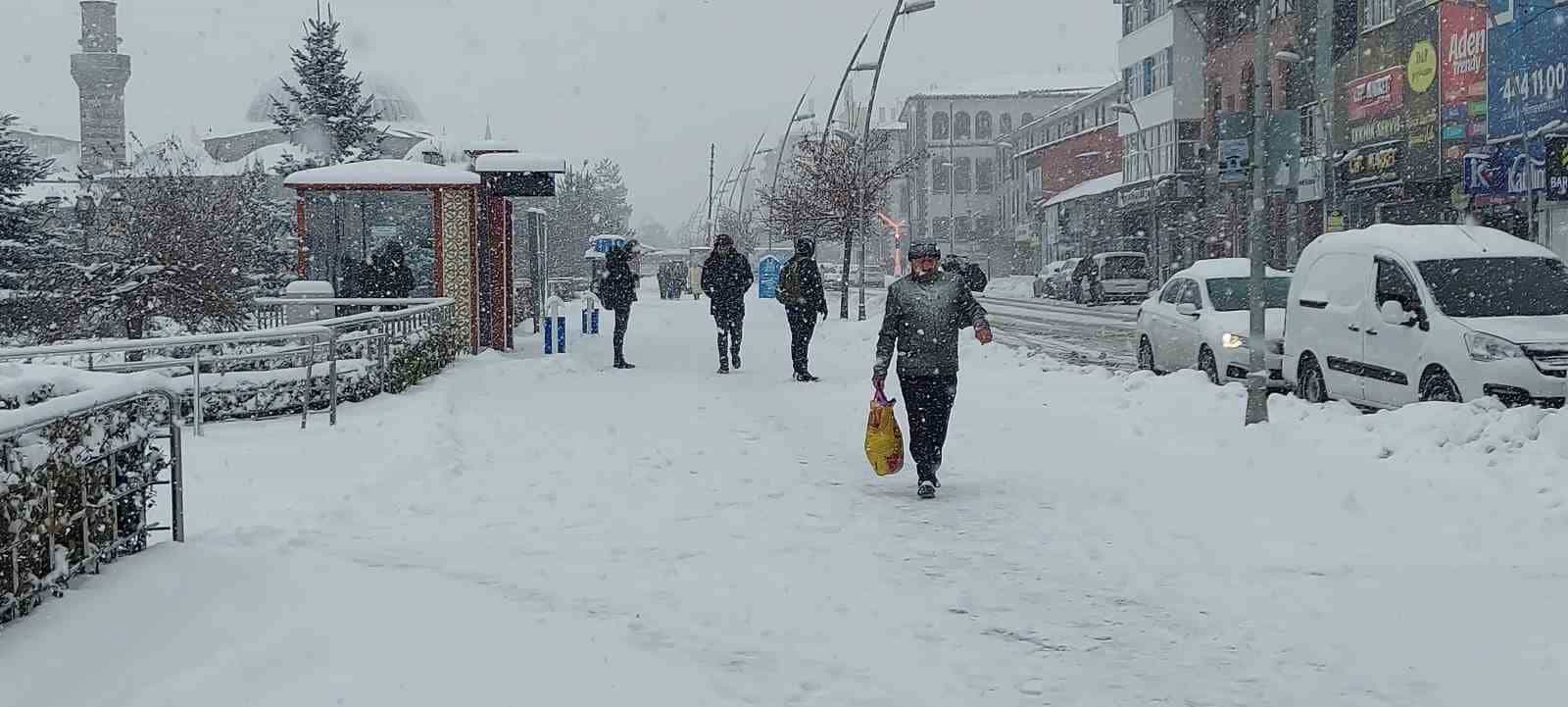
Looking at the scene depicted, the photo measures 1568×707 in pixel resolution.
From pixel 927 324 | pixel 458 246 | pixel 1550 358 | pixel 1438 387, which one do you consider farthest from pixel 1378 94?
pixel 927 324

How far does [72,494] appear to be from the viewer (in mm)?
6176

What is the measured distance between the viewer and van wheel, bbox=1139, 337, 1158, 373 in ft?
61.4

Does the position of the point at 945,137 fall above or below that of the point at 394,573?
above

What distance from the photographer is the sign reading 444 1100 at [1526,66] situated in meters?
26.2

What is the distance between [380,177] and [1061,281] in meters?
35.2

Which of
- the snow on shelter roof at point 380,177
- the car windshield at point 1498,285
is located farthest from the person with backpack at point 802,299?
the car windshield at point 1498,285

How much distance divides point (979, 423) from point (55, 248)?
949 inches

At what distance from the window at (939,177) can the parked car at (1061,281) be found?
60.9 meters

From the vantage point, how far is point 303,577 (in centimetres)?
680

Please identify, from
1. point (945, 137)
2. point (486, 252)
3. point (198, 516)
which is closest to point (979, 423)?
point (198, 516)

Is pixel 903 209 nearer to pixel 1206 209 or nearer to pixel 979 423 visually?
pixel 1206 209

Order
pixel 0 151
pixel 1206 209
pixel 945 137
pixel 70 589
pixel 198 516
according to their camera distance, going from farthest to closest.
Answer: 1. pixel 945 137
2. pixel 1206 209
3. pixel 0 151
4. pixel 198 516
5. pixel 70 589

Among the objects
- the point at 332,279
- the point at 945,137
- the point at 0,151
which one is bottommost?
the point at 332,279

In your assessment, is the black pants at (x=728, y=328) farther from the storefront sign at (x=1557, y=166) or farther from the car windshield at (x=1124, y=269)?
the car windshield at (x=1124, y=269)
